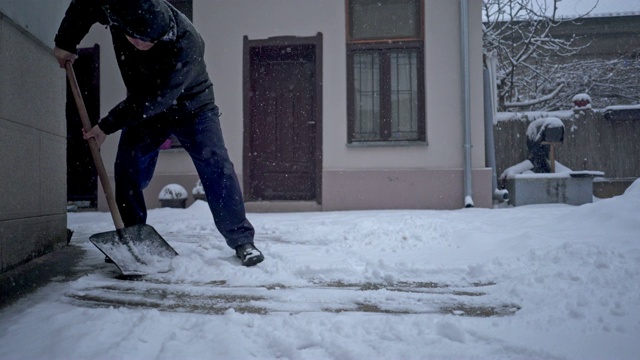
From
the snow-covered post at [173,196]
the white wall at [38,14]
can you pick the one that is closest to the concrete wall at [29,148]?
the white wall at [38,14]

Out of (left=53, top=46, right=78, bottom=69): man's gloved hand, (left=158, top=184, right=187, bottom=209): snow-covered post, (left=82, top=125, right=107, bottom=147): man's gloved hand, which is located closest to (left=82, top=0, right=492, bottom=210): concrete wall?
(left=158, top=184, right=187, bottom=209): snow-covered post

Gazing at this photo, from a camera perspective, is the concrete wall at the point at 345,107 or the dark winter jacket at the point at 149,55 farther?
the concrete wall at the point at 345,107

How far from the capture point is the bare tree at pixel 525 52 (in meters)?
11.3

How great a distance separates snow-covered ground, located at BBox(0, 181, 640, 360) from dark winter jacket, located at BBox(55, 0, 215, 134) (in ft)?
2.90

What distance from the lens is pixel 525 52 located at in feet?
39.1

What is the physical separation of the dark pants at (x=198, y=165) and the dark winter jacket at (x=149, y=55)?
11 centimetres

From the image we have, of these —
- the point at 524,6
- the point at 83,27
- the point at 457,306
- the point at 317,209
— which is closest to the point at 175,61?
the point at 83,27

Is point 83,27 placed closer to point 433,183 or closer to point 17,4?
point 17,4

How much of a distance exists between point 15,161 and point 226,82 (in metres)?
4.19

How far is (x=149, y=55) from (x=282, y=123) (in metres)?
4.14

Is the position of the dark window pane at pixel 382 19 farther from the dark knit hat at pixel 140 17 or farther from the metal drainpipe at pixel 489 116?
the dark knit hat at pixel 140 17

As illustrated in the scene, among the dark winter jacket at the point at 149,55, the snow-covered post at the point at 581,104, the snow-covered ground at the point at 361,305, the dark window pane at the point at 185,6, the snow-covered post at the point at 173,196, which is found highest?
the dark window pane at the point at 185,6

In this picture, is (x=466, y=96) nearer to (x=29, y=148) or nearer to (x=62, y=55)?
(x=62, y=55)

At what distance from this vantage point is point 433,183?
5926 mm
